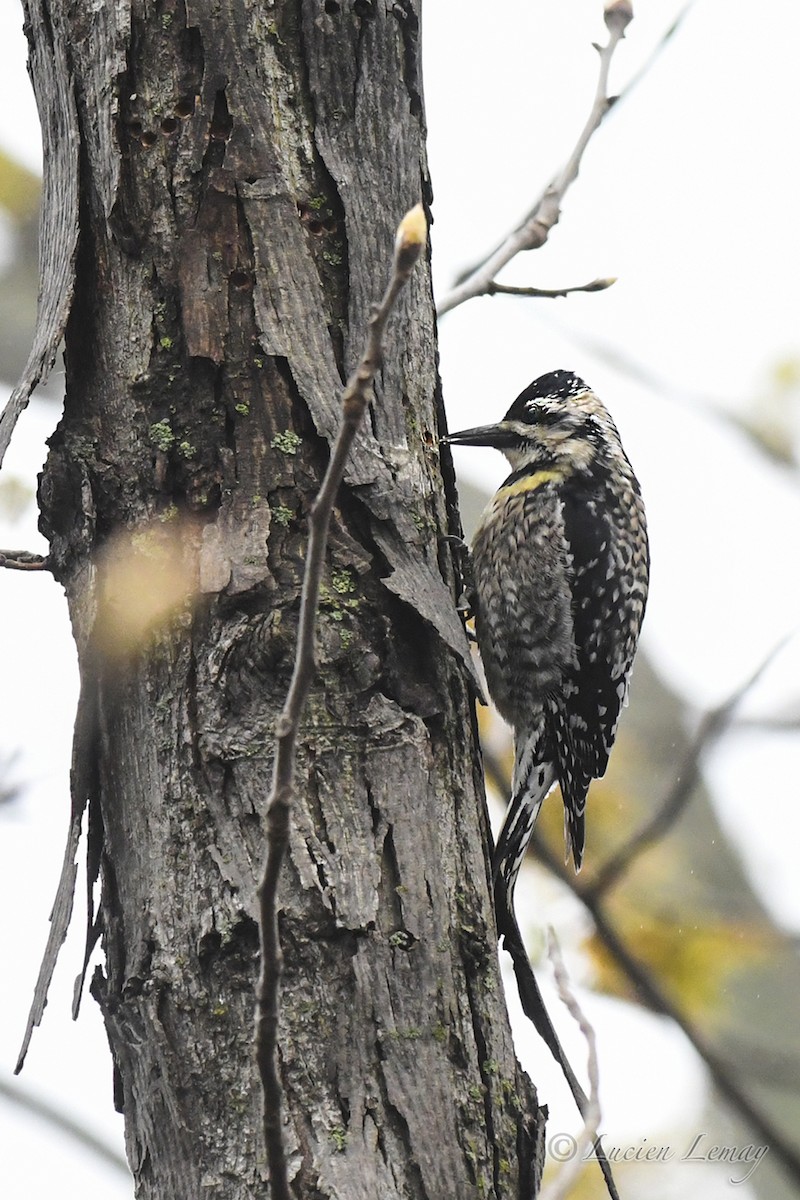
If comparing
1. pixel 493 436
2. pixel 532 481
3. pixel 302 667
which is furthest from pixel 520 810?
pixel 302 667

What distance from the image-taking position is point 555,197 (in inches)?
121

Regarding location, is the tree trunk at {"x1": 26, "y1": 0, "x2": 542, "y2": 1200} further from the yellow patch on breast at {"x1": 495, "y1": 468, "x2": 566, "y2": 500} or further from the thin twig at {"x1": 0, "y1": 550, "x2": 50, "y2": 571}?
the yellow patch on breast at {"x1": 495, "y1": 468, "x2": 566, "y2": 500}

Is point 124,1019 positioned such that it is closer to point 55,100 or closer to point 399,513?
point 399,513

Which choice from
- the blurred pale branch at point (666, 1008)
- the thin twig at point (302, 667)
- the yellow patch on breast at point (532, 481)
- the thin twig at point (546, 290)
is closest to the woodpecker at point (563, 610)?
the yellow patch on breast at point (532, 481)

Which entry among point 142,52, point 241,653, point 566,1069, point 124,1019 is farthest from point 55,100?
point 566,1069

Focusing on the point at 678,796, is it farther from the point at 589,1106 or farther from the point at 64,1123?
the point at 64,1123

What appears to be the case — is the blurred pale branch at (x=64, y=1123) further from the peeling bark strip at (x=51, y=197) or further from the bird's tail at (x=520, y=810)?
the peeling bark strip at (x=51, y=197)

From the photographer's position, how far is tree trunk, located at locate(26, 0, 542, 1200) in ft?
6.31

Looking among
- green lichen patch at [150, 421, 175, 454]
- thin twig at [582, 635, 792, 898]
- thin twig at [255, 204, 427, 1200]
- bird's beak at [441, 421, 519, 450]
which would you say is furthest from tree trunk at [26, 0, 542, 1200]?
→ bird's beak at [441, 421, 519, 450]

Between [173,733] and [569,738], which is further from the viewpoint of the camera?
[569,738]

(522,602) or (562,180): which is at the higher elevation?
(562,180)

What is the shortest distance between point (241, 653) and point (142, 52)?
A: 113cm

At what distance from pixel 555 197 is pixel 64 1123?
522 centimetres

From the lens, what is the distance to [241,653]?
2.12 metres
